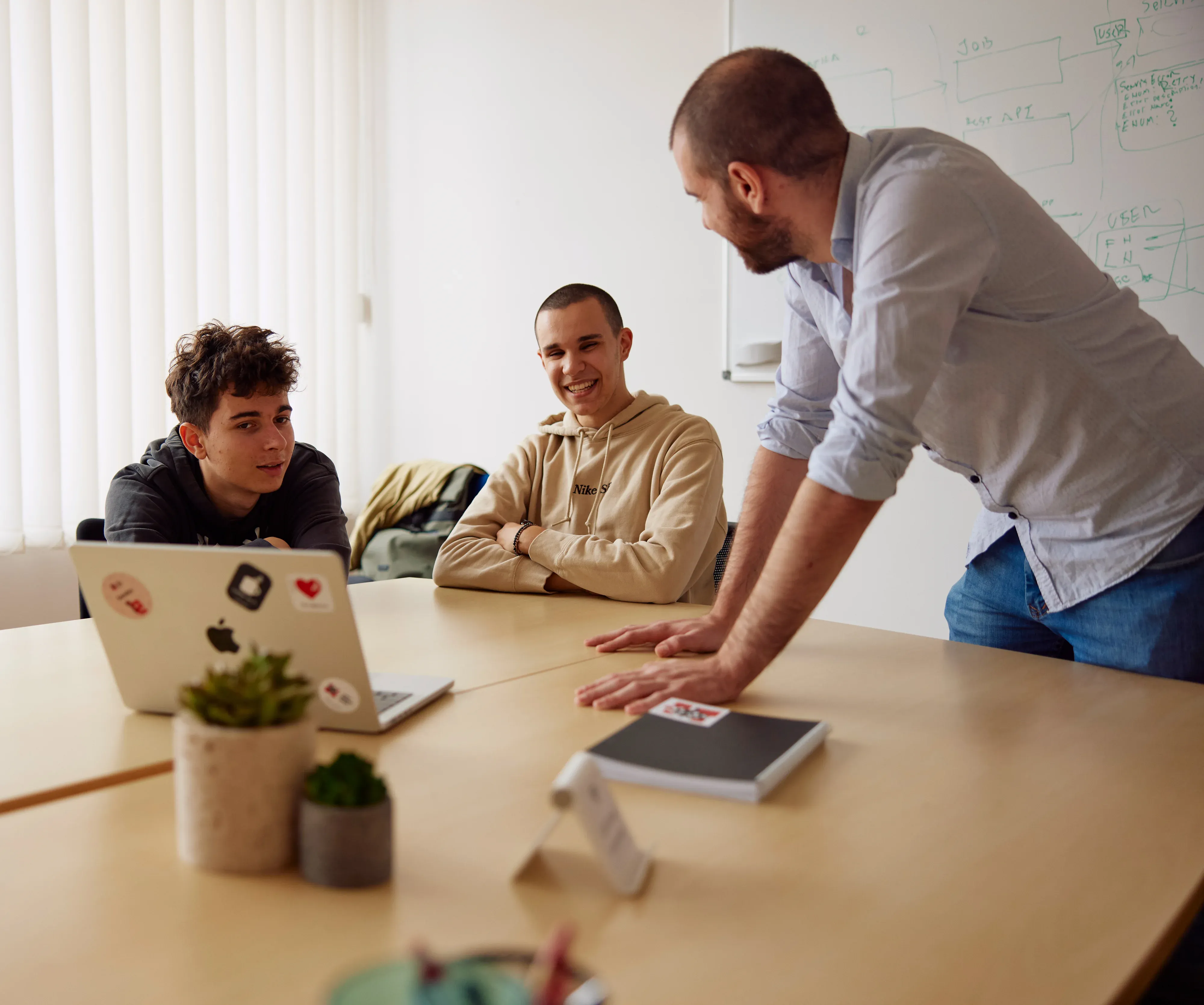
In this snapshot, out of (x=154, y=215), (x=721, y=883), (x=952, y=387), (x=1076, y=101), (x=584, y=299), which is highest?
(x=154, y=215)

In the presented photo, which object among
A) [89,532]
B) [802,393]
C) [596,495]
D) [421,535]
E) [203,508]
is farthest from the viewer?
[421,535]

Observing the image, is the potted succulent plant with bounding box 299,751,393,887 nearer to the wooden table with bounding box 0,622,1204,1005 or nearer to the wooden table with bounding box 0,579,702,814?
the wooden table with bounding box 0,622,1204,1005

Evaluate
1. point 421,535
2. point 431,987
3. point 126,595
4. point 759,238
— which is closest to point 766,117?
point 759,238

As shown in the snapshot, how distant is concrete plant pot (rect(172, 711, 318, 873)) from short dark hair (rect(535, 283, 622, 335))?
172 cm

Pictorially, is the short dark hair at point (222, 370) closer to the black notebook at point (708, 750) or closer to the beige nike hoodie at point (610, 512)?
the beige nike hoodie at point (610, 512)

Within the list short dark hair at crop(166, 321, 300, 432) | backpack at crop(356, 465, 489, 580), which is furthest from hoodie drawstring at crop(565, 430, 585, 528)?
backpack at crop(356, 465, 489, 580)

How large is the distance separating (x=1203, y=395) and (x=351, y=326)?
138 inches

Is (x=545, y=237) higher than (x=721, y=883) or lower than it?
higher

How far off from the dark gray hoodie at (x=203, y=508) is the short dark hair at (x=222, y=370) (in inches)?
4.7

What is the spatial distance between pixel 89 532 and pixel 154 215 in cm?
198

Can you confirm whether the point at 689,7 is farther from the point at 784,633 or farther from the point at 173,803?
the point at 173,803

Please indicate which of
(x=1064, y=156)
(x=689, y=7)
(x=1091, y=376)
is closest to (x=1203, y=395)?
(x=1091, y=376)

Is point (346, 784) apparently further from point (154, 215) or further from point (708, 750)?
point (154, 215)

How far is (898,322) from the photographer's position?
117 centimetres
